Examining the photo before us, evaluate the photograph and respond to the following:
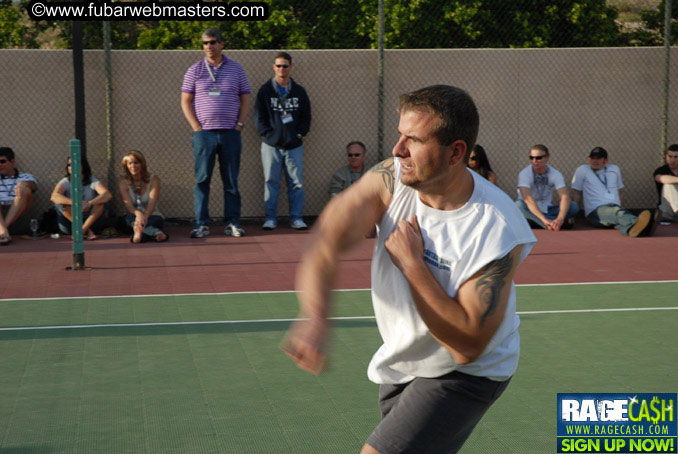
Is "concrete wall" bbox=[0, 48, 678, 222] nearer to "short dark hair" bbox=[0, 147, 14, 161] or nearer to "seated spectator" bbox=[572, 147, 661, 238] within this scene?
"short dark hair" bbox=[0, 147, 14, 161]

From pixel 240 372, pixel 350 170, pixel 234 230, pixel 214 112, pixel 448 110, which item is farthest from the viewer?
pixel 350 170

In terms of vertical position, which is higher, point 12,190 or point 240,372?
point 12,190

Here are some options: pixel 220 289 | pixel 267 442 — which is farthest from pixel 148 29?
pixel 267 442

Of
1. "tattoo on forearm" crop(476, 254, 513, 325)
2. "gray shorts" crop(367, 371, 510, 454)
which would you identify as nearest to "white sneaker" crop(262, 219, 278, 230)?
"gray shorts" crop(367, 371, 510, 454)

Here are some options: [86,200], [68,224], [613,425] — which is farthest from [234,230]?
[613,425]

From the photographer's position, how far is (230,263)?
34.0ft

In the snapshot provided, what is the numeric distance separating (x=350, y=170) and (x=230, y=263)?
336 centimetres

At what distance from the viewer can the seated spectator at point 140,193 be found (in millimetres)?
12016

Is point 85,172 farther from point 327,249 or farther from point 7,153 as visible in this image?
point 327,249

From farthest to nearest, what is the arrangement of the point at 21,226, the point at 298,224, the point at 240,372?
1. the point at 298,224
2. the point at 21,226
3. the point at 240,372

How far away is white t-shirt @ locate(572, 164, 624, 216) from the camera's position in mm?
13219

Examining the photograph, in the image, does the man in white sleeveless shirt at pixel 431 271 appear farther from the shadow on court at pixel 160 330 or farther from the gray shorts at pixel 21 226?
the gray shorts at pixel 21 226

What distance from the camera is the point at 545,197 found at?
1291 centimetres

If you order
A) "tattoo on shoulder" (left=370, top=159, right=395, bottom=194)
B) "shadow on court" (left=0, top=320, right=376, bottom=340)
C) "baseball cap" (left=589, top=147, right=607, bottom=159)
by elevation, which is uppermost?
"tattoo on shoulder" (left=370, top=159, right=395, bottom=194)
